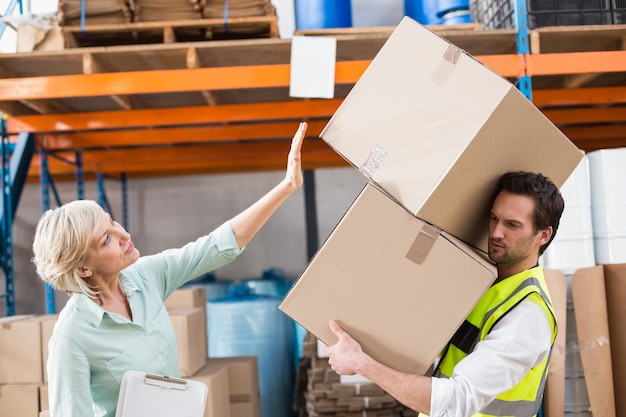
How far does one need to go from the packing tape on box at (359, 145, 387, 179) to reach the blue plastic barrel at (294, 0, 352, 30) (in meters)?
2.52

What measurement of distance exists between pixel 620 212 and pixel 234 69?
253 centimetres

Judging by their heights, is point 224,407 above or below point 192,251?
below

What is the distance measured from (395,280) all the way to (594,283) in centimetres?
222

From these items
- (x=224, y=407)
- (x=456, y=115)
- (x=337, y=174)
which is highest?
(x=337, y=174)

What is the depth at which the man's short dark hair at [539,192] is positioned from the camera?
5.36ft

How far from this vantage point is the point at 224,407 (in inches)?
148

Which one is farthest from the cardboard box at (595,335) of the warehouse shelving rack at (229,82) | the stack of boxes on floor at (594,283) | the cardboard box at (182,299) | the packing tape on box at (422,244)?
the cardboard box at (182,299)

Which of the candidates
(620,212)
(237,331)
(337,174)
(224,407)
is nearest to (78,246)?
(224,407)

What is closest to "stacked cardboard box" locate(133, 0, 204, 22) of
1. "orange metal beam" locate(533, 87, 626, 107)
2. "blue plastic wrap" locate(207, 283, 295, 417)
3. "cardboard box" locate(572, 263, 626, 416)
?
"orange metal beam" locate(533, 87, 626, 107)

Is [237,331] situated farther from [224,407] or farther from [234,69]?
[234,69]

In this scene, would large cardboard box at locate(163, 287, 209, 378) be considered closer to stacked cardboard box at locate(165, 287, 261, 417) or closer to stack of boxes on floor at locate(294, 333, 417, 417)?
stacked cardboard box at locate(165, 287, 261, 417)

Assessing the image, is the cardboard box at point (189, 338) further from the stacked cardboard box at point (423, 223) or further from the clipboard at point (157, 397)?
the stacked cardboard box at point (423, 223)

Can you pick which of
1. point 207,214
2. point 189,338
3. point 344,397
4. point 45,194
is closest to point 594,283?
point 344,397

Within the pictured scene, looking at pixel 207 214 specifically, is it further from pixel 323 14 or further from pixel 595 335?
pixel 595 335
